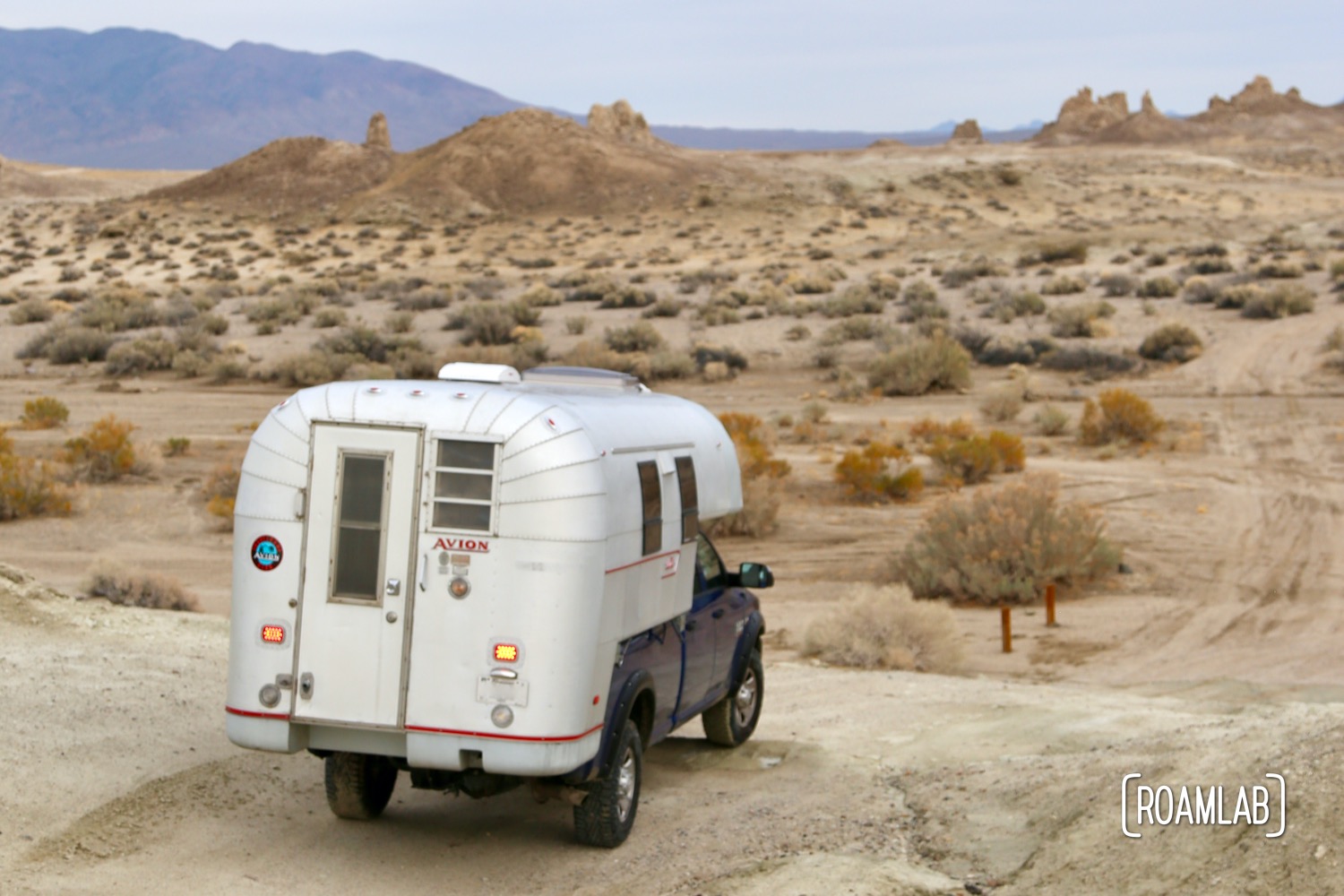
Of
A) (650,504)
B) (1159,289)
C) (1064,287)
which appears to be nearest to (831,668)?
(650,504)

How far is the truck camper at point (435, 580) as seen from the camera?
22.2ft

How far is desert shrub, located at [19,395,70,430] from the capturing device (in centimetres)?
2672

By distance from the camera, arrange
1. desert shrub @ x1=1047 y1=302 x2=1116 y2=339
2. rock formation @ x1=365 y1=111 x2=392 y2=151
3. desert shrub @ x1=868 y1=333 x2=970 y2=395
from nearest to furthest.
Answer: desert shrub @ x1=868 y1=333 x2=970 y2=395 → desert shrub @ x1=1047 y1=302 x2=1116 y2=339 → rock formation @ x1=365 y1=111 x2=392 y2=151

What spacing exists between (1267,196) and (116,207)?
6359 centimetres

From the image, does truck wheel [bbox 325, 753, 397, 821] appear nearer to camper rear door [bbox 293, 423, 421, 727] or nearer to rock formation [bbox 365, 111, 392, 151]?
camper rear door [bbox 293, 423, 421, 727]

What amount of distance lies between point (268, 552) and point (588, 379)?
7.84 feet

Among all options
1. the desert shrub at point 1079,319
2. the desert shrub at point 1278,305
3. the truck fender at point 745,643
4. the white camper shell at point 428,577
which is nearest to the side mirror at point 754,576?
the truck fender at point 745,643

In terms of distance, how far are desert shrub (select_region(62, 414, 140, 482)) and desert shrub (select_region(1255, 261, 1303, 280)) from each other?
34422 mm

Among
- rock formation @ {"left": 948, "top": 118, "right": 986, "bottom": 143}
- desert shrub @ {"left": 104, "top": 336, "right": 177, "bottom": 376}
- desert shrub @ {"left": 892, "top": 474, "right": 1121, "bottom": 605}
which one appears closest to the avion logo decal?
desert shrub @ {"left": 892, "top": 474, "right": 1121, "bottom": 605}

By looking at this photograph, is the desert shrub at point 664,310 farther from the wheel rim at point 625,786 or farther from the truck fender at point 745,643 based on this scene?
the wheel rim at point 625,786

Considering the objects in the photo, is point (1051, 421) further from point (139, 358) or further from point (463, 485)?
point (139, 358)

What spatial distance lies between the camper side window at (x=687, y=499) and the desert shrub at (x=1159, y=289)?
35984 mm

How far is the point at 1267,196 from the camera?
78625 millimetres

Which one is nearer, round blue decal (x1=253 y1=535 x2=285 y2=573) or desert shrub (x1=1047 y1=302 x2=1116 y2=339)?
round blue decal (x1=253 y1=535 x2=285 y2=573)
